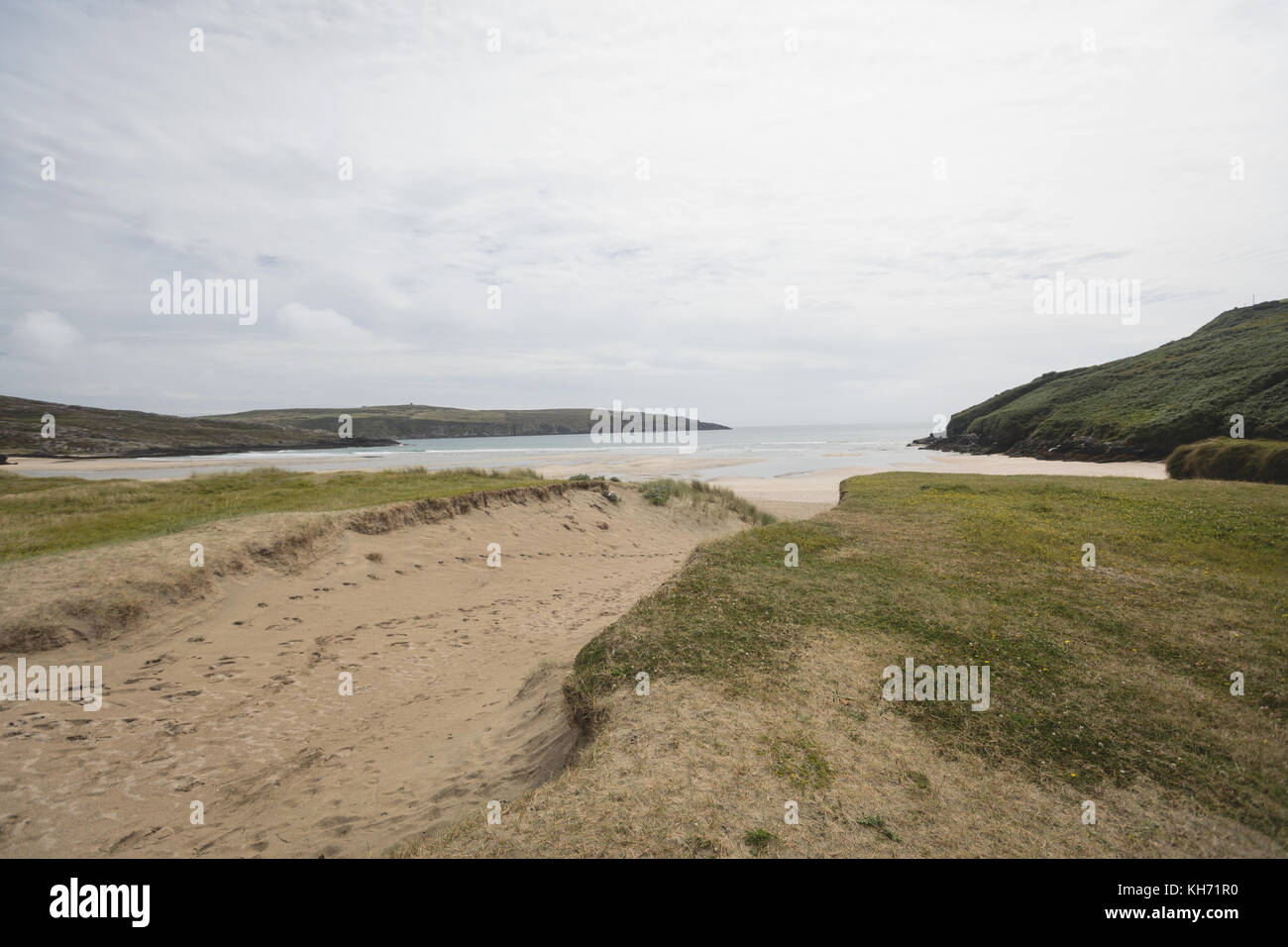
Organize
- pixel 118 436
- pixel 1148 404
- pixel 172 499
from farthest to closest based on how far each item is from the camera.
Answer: pixel 118 436 → pixel 1148 404 → pixel 172 499

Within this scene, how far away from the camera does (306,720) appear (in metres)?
8.16

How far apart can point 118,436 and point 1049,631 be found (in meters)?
118

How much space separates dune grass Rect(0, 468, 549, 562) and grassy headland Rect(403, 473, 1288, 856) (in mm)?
12712

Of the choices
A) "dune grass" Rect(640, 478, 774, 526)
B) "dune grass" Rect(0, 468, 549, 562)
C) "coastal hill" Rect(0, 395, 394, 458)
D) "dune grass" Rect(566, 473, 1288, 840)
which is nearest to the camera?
"dune grass" Rect(566, 473, 1288, 840)

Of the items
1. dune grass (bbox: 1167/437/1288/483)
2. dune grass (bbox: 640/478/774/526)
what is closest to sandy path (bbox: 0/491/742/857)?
dune grass (bbox: 640/478/774/526)

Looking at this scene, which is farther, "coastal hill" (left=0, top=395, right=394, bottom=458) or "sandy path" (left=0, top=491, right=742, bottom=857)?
"coastal hill" (left=0, top=395, right=394, bottom=458)

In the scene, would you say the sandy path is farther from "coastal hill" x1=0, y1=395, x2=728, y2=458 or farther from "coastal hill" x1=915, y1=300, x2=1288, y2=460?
"coastal hill" x1=0, y1=395, x2=728, y2=458

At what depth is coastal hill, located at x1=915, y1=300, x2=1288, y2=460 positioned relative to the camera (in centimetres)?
4353

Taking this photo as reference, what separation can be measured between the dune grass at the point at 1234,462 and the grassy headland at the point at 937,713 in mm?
14355

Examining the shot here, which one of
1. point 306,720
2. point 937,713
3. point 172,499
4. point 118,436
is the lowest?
point 306,720

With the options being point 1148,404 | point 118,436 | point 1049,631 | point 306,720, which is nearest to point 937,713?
point 1049,631

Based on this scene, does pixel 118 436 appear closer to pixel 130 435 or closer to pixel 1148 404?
pixel 130 435

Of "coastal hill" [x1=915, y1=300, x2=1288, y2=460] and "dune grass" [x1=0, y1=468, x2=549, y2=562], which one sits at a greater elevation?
"coastal hill" [x1=915, y1=300, x2=1288, y2=460]

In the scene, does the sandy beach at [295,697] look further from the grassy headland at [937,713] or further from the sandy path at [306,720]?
the grassy headland at [937,713]
